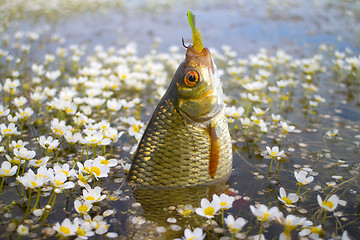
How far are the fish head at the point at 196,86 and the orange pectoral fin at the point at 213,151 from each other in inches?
7.0

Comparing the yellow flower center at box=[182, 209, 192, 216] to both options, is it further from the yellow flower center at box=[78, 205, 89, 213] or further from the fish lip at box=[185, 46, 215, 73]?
the fish lip at box=[185, 46, 215, 73]

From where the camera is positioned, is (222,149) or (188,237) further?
(222,149)

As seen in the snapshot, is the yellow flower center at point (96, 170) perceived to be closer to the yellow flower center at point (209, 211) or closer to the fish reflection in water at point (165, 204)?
the fish reflection in water at point (165, 204)

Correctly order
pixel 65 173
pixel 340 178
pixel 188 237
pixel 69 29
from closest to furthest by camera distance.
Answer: pixel 188 237 < pixel 65 173 < pixel 340 178 < pixel 69 29

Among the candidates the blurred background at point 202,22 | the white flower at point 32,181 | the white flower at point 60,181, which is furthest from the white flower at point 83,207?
the blurred background at point 202,22

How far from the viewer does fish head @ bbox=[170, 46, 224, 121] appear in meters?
3.17

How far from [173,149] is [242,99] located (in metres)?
2.81

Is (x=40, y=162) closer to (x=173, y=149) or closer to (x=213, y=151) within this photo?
(x=173, y=149)

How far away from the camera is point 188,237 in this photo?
2586mm

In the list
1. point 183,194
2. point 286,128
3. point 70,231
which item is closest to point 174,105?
point 183,194

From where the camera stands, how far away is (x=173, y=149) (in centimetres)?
335

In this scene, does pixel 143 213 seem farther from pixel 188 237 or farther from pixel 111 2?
pixel 111 2

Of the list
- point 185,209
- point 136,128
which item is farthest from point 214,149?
point 136,128

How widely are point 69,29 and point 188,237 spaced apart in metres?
11.1
